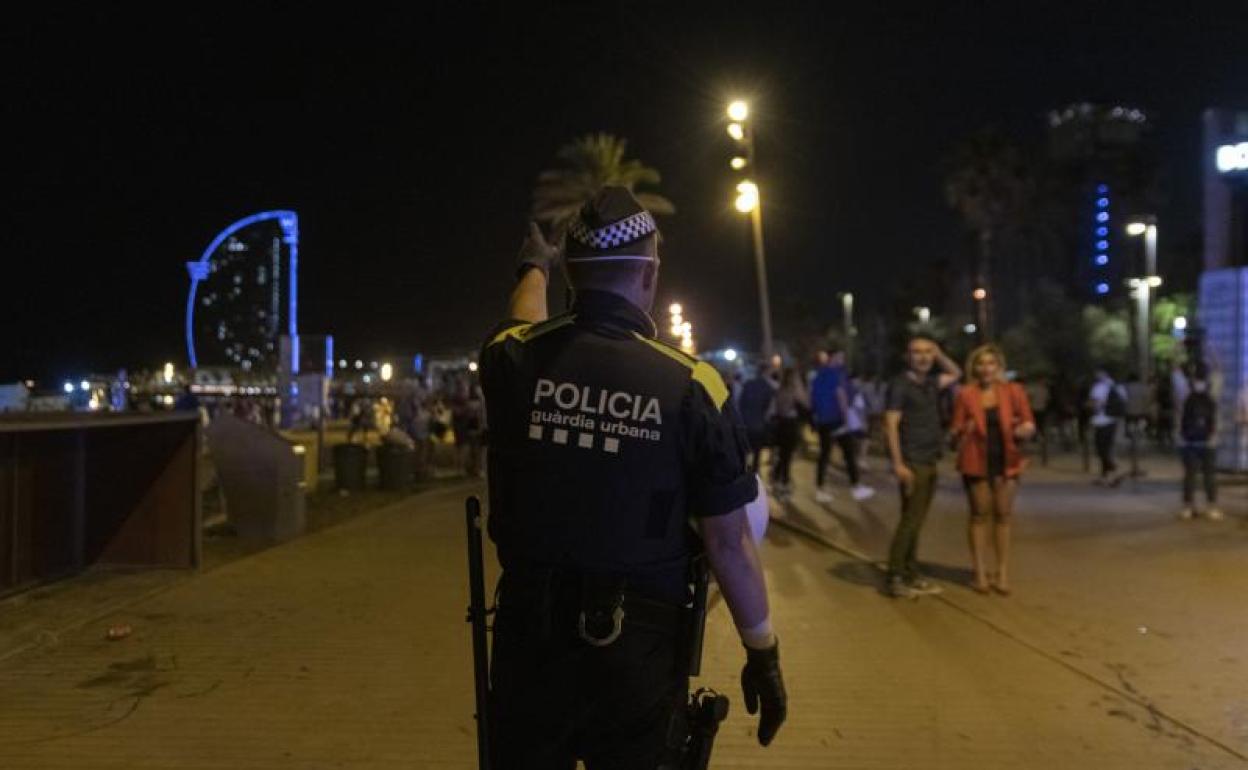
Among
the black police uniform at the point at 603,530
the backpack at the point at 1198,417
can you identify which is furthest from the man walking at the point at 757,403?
the black police uniform at the point at 603,530

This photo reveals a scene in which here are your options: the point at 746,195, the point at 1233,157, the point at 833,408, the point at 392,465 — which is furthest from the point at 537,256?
the point at 1233,157

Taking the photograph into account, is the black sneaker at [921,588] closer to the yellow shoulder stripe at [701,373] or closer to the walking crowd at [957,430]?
the walking crowd at [957,430]

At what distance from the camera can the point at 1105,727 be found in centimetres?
581

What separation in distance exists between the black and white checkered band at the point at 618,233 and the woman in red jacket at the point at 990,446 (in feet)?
21.1

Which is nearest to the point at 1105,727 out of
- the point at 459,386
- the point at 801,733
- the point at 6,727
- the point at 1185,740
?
the point at 1185,740

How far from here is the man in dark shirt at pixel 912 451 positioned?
8867 mm

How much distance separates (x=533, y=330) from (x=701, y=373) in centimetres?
42

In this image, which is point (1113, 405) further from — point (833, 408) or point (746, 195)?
point (746, 195)

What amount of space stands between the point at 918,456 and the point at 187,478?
19.5 feet

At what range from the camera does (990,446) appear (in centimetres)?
874

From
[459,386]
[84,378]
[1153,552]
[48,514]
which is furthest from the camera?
[84,378]

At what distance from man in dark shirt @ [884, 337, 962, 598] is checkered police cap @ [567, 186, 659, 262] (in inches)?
247

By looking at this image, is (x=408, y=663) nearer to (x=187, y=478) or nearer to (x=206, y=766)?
(x=206, y=766)

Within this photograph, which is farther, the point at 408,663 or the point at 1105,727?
the point at 408,663
